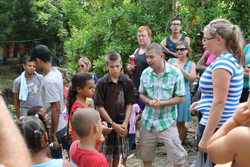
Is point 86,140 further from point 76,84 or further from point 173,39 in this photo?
point 173,39

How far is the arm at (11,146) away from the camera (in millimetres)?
1028

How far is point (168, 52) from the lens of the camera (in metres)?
5.44

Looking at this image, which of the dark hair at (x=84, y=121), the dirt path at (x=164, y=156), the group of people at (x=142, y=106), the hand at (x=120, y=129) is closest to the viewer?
the group of people at (x=142, y=106)

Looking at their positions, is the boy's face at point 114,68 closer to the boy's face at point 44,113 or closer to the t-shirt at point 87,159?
the boy's face at point 44,113

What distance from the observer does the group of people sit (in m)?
2.46

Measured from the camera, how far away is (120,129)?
3.86m

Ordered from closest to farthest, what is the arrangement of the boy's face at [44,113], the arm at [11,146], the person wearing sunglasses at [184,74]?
the arm at [11,146], the boy's face at [44,113], the person wearing sunglasses at [184,74]

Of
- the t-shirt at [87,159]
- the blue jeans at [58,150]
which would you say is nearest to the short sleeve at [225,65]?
the t-shirt at [87,159]

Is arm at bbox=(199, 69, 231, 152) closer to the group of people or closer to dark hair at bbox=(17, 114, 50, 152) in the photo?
the group of people

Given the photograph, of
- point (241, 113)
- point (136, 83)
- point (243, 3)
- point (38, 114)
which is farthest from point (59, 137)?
point (243, 3)

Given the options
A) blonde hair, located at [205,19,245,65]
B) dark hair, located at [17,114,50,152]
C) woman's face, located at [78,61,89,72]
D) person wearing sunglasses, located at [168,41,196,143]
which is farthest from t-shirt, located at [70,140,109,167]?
woman's face, located at [78,61,89,72]

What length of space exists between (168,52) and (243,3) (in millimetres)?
2838

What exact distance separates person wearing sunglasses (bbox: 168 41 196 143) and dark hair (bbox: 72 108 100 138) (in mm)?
2614

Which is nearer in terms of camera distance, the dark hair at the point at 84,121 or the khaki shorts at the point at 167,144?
the dark hair at the point at 84,121
